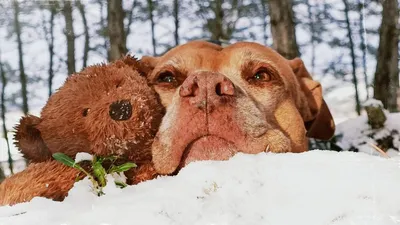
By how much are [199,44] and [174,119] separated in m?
1.12

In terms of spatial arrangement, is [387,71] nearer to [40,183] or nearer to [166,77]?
[166,77]

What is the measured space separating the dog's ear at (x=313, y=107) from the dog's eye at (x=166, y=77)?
1.05 metres

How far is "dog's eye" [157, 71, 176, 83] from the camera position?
2523 mm

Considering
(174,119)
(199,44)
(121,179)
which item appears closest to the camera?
(121,179)

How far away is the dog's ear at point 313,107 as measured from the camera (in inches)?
130

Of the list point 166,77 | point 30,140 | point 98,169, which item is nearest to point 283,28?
point 166,77

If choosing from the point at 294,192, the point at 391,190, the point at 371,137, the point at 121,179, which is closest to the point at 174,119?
the point at 121,179

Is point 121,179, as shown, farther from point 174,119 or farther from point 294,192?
point 294,192

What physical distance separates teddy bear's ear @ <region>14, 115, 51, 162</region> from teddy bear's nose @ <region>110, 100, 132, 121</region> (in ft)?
1.05

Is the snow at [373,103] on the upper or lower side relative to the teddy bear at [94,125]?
lower

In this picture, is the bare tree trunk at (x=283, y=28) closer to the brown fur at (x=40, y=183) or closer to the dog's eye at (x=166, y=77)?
the dog's eye at (x=166, y=77)

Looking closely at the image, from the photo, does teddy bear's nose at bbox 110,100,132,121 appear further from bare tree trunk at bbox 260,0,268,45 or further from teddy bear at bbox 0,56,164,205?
→ bare tree trunk at bbox 260,0,268,45

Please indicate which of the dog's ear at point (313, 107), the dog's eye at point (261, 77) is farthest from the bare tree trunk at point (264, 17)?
the dog's eye at point (261, 77)

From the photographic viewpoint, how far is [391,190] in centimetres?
108
